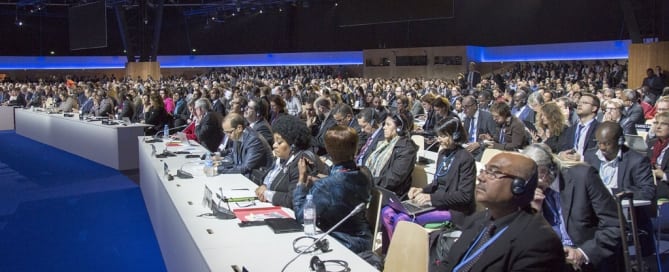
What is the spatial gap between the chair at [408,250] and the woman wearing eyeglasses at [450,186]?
1.14 metres

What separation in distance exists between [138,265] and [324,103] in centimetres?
419

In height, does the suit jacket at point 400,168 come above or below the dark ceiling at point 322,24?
below

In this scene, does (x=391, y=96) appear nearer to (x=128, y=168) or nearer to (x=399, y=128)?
(x=128, y=168)

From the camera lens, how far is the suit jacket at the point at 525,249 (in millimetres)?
1970

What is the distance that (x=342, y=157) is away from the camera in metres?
3.35

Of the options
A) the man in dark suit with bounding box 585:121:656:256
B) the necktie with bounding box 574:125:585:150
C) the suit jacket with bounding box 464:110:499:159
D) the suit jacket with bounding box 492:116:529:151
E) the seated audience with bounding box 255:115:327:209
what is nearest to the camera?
the man in dark suit with bounding box 585:121:656:256

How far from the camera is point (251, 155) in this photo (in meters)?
5.39

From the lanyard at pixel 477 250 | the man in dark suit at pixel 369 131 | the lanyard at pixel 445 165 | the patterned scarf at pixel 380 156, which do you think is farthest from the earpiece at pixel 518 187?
the man in dark suit at pixel 369 131

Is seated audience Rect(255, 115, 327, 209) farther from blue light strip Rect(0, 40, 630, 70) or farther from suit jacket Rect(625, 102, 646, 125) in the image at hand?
blue light strip Rect(0, 40, 630, 70)

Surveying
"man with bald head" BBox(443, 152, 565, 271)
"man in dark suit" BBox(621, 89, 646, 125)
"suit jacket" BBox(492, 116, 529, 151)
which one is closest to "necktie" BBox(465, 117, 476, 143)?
"suit jacket" BBox(492, 116, 529, 151)

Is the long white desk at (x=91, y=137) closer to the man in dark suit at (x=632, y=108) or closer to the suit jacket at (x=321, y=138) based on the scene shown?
the suit jacket at (x=321, y=138)

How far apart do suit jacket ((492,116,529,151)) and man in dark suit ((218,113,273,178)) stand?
7.79ft

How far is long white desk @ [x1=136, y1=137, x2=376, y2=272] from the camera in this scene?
2781mm

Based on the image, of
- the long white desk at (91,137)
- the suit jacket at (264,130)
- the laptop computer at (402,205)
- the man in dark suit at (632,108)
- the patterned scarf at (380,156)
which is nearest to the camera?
the laptop computer at (402,205)
